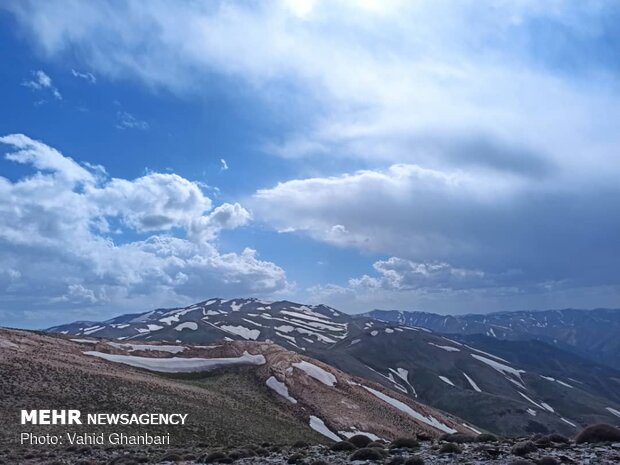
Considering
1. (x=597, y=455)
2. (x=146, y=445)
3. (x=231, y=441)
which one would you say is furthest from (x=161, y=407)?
(x=597, y=455)

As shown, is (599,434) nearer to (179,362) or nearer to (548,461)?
(548,461)

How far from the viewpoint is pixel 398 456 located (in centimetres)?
1866

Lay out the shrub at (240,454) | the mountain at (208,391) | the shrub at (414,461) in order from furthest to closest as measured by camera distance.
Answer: the mountain at (208,391), the shrub at (240,454), the shrub at (414,461)

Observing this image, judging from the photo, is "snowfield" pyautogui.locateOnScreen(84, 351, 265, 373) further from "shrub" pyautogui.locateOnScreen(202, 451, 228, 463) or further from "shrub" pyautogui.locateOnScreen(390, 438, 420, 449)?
"shrub" pyautogui.locateOnScreen(390, 438, 420, 449)

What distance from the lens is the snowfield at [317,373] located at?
6975 cm

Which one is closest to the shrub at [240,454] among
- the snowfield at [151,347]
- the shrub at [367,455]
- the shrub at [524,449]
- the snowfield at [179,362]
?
the shrub at [367,455]

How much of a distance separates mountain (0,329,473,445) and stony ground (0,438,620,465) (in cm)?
658

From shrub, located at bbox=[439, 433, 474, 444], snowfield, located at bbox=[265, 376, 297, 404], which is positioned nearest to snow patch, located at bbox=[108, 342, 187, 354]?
snowfield, located at bbox=[265, 376, 297, 404]

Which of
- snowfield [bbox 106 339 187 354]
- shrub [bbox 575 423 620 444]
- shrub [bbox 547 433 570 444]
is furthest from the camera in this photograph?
snowfield [bbox 106 339 187 354]

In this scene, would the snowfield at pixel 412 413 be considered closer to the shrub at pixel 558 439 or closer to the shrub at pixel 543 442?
the shrub at pixel 558 439

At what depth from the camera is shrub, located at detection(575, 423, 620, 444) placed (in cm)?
1950

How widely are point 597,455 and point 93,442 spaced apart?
29.2 meters

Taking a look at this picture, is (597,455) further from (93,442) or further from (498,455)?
(93,442)

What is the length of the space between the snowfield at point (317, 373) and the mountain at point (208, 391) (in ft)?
0.75
